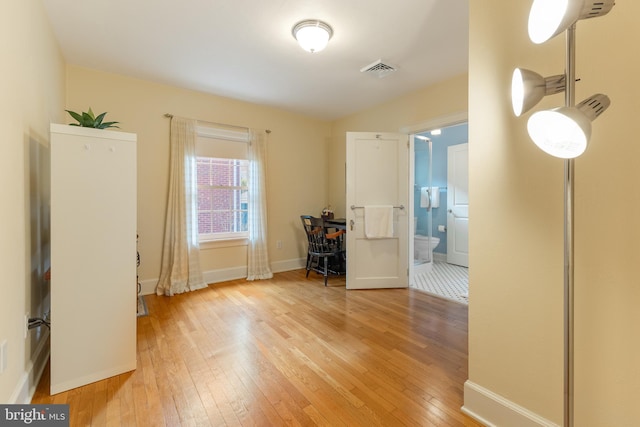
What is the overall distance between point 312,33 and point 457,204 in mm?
4082

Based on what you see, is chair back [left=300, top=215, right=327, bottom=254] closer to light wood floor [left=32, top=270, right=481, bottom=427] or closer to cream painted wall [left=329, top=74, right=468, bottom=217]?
cream painted wall [left=329, top=74, right=468, bottom=217]

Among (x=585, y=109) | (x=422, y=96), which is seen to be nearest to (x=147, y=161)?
(x=422, y=96)

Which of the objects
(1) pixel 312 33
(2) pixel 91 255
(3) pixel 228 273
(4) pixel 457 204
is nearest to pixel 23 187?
(2) pixel 91 255

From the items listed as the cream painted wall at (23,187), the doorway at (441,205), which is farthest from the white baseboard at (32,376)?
the doorway at (441,205)

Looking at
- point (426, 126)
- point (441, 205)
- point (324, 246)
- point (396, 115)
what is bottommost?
point (324, 246)

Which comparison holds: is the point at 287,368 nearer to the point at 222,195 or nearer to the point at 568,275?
the point at 568,275

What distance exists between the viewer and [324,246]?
13.0ft

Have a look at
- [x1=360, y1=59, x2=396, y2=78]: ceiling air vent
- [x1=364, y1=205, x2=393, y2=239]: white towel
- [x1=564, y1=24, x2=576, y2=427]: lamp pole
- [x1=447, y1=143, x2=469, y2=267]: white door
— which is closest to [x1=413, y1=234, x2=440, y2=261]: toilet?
[x1=447, y1=143, x2=469, y2=267]: white door

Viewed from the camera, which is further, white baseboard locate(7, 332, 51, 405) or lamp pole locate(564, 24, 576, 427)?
white baseboard locate(7, 332, 51, 405)

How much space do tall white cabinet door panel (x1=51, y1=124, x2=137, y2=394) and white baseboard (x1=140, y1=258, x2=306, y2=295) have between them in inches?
70.3

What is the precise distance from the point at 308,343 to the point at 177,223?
2.32 meters

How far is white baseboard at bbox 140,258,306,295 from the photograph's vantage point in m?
3.38

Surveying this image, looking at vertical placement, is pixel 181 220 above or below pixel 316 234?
above

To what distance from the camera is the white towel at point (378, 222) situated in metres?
3.60
